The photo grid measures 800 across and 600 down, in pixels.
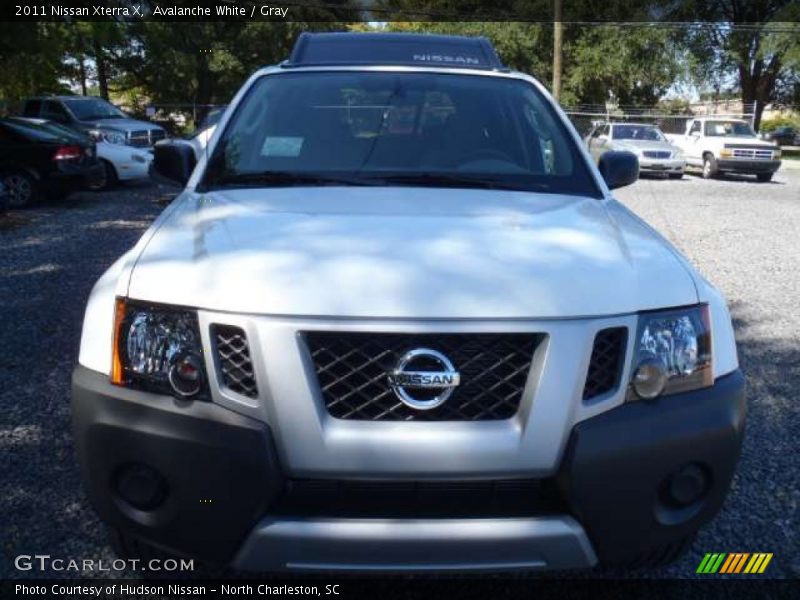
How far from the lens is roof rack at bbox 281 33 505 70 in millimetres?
4195

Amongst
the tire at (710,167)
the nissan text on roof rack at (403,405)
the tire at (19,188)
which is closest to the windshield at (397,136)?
the nissan text on roof rack at (403,405)

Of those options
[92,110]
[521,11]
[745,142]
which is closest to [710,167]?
[745,142]

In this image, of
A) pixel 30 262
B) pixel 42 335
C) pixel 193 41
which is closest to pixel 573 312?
pixel 42 335

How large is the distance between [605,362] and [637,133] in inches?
855

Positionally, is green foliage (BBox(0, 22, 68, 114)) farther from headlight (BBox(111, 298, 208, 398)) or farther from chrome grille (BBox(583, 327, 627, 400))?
chrome grille (BBox(583, 327, 627, 400))

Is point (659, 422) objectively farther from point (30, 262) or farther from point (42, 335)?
point (30, 262)

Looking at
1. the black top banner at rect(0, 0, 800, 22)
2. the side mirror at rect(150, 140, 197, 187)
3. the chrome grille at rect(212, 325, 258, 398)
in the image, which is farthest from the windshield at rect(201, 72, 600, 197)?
the black top banner at rect(0, 0, 800, 22)

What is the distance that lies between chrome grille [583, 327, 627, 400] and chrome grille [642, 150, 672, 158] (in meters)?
20.4

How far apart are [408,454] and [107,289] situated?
1.09 metres

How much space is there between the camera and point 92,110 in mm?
17641

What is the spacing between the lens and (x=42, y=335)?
5648 millimetres

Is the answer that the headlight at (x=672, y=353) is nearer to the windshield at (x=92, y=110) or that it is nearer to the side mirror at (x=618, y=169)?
the side mirror at (x=618, y=169)

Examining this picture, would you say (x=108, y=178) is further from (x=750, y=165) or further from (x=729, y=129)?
(x=729, y=129)

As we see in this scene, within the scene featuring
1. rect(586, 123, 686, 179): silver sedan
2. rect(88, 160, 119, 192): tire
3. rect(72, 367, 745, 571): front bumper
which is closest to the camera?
rect(72, 367, 745, 571): front bumper
